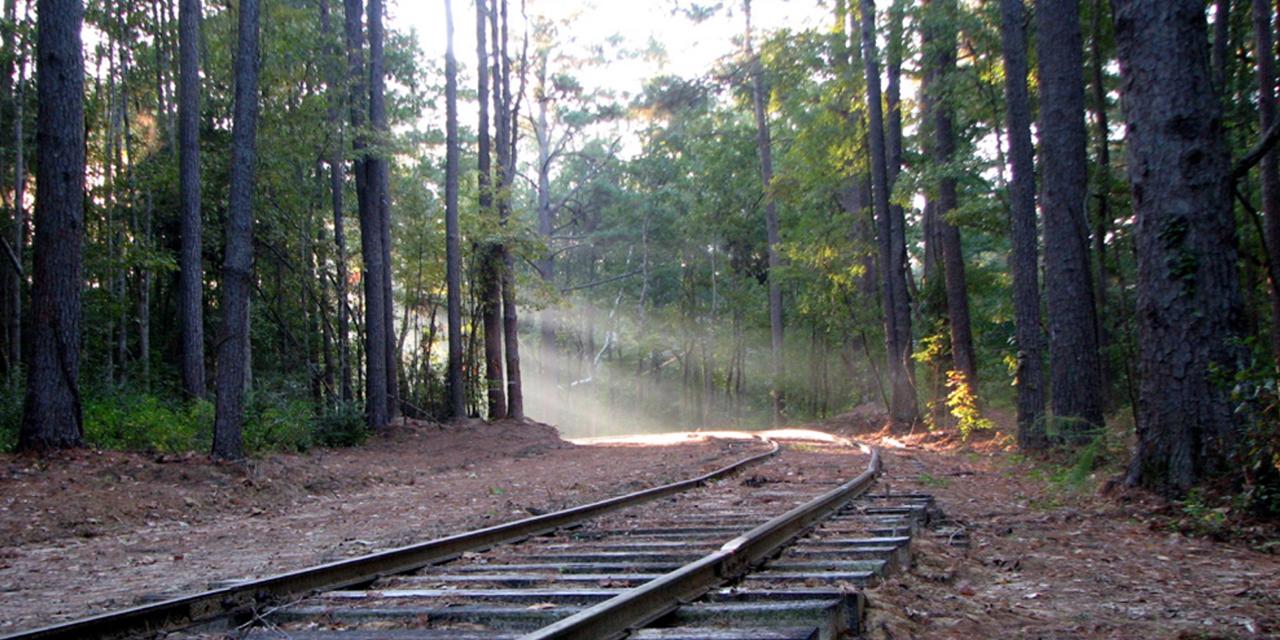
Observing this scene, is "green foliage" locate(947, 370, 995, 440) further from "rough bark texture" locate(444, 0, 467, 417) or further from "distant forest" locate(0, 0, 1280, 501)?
"rough bark texture" locate(444, 0, 467, 417)

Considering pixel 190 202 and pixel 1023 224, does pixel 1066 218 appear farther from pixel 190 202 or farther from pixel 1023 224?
pixel 190 202

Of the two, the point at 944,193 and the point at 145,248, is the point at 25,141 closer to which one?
the point at 145,248

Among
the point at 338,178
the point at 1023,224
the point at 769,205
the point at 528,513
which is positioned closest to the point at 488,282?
the point at 338,178

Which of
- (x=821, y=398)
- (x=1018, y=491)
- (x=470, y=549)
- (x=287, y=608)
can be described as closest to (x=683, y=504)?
(x=470, y=549)

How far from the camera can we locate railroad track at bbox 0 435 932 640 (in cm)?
388

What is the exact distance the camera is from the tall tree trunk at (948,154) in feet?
65.1

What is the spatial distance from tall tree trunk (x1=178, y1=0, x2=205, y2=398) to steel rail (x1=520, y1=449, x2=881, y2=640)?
13862 mm

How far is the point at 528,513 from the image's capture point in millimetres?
8781

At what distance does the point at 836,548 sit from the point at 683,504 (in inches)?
124

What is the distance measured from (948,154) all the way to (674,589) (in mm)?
17728

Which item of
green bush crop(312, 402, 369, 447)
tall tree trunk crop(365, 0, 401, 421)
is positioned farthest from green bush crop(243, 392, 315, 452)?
tall tree trunk crop(365, 0, 401, 421)

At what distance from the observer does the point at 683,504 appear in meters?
8.77

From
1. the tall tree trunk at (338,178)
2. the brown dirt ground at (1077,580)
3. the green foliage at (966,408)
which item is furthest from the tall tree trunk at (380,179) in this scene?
the brown dirt ground at (1077,580)

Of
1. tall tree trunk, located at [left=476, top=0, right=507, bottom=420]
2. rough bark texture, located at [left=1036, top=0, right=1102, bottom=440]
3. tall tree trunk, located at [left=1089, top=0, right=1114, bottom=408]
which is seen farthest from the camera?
tall tree trunk, located at [left=476, top=0, right=507, bottom=420]
